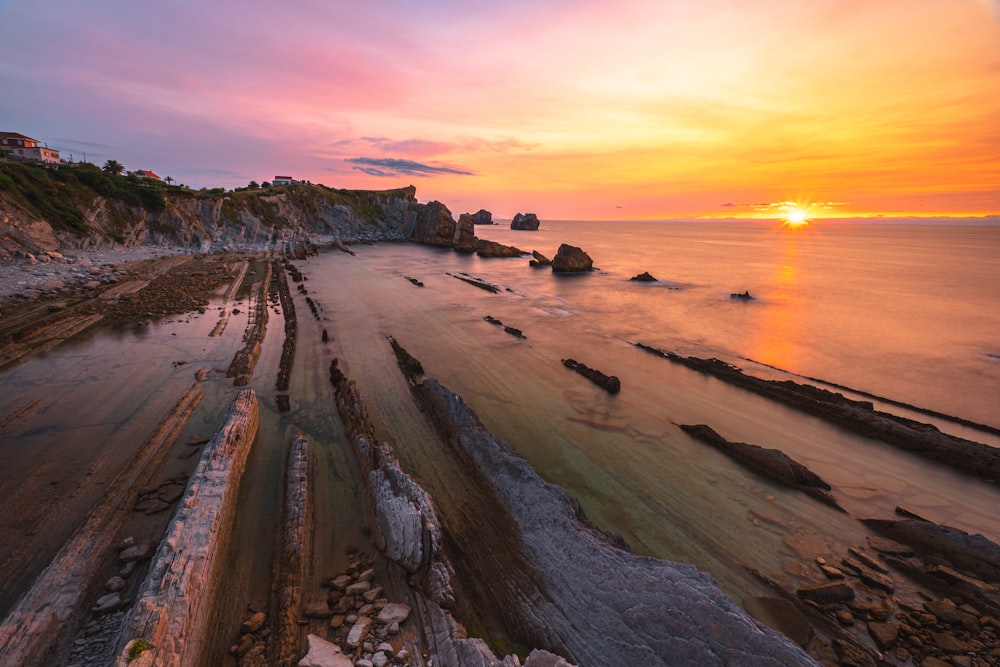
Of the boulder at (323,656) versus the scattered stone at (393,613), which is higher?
the boulder at (323,656)

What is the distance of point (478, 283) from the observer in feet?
168

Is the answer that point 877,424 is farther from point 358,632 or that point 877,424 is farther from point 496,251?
point 496,251

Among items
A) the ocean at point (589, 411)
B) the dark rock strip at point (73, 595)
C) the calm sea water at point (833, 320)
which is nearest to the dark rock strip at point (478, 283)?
the calm sea water at point (833, 320)

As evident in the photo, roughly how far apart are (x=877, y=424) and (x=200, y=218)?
93.0 m

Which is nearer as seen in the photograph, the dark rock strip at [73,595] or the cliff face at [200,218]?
the dark rock strip at [73,595]

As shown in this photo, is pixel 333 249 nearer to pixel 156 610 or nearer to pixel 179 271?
pixel 179 271

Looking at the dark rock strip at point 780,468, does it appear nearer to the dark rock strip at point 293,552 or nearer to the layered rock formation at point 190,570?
the dark rock strip at point 293,552

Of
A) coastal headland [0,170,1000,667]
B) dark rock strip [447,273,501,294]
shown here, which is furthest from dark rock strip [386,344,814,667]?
dark rock strip [447,273,501,294]

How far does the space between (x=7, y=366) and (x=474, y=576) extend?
25.1 m

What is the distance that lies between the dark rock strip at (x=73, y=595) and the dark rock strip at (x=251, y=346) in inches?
298

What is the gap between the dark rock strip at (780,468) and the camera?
12.5m

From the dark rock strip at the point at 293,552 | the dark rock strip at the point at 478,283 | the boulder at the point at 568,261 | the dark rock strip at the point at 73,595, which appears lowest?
the dark rock strip at the point at 73,595

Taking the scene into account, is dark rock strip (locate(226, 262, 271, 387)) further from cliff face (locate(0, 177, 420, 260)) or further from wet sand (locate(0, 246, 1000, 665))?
cliff face (locate(0, 177, 420, 260))

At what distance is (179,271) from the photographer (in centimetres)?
4462
